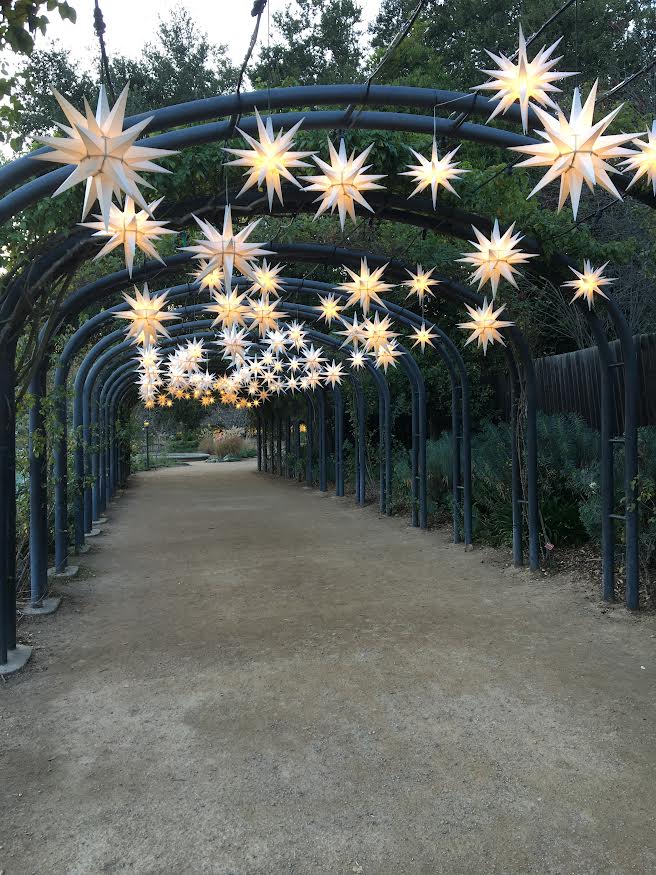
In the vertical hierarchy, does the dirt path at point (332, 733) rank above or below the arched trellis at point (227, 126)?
below

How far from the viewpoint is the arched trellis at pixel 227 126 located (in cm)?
358

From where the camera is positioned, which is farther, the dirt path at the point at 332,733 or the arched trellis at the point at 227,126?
the arched trellis at the point at 227,126

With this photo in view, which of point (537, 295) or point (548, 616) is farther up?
point (537, 295)

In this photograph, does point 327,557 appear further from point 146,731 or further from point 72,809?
point 72,809

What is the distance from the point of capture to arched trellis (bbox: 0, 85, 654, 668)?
11.7 ft

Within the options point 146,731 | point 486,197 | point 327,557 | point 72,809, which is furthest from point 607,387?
point 72,809

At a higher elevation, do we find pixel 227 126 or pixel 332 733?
pixel 227 126

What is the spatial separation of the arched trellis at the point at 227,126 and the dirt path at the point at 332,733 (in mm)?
1247

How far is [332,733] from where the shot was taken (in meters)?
3.55

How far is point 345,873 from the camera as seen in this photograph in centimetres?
242

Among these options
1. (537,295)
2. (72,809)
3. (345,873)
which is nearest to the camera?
(345,873)

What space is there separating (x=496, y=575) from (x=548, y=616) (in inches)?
63.7

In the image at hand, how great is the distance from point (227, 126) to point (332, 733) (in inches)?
139

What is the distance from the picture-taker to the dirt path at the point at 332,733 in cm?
259
